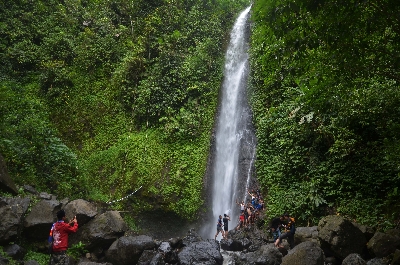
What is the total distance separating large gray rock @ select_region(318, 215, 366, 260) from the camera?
8.90m

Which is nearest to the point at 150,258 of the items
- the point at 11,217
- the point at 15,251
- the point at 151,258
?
the point at 151,258

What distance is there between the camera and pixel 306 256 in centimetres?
809

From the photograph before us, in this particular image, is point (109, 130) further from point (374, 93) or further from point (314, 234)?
point (374, 93)

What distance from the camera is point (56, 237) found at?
22.6 ft

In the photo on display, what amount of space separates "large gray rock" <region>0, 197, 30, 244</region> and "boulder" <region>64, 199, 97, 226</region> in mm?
1399

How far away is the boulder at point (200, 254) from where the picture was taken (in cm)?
959

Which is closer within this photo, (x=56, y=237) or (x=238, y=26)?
(x=56, y=237)

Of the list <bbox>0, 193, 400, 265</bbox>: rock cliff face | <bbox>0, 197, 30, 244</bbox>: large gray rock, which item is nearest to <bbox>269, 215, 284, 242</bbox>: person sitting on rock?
<bbox>0, 193, 400, 265</bbox>: rock cliff face

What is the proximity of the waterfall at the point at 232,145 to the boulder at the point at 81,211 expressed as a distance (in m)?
5.96

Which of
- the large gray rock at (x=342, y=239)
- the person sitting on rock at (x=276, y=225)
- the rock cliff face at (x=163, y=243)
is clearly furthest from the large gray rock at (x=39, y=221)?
the large gray rock at (x=342, y=239)

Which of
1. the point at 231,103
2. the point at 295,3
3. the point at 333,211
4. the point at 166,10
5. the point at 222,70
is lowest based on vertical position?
the point at 333,211

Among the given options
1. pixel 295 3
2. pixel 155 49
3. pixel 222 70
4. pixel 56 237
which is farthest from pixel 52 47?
pixel 295 3

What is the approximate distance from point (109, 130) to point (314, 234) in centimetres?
1120

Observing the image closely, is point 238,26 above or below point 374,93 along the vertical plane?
above
